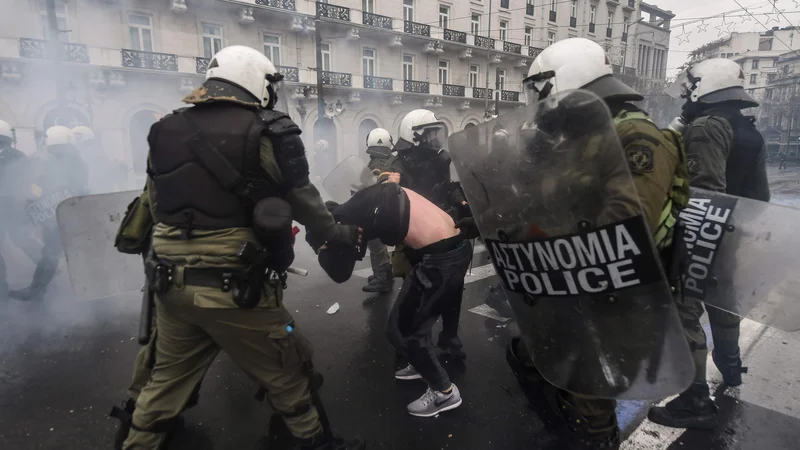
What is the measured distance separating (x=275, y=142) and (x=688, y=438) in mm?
2563

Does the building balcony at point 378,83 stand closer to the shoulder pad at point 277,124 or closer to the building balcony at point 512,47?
the building balcony at point 512,47

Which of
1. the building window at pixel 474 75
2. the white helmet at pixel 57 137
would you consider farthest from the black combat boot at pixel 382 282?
the building window at pixel 474 75

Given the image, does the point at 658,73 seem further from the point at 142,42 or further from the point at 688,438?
the point at 688,438

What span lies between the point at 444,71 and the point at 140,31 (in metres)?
15.4

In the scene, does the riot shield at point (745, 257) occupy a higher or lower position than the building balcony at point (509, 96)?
lower

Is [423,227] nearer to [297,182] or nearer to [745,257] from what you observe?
[297,182]

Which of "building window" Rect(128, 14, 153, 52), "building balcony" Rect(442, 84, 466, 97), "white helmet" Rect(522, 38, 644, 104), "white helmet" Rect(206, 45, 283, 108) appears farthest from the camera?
"building balcony" Rect(442, 84, 466, 97)

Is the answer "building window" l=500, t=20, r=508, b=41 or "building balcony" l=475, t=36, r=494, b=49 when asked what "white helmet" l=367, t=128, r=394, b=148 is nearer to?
"building balcony" l=475, t=36, r=494, b=49

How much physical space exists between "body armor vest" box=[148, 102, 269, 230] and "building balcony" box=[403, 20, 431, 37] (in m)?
22.5

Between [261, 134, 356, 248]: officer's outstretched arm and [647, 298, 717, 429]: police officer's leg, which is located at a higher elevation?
[261, 134, 356, 248]: officer's outstretched arm

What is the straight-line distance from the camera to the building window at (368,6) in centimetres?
2097

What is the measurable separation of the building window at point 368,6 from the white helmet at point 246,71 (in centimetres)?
2101

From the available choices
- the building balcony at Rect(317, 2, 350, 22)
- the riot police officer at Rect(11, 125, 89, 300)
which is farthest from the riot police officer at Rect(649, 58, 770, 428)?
the building balcony at Rect(317, 2, 350, 22)

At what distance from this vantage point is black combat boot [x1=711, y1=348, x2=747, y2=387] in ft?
9.05
